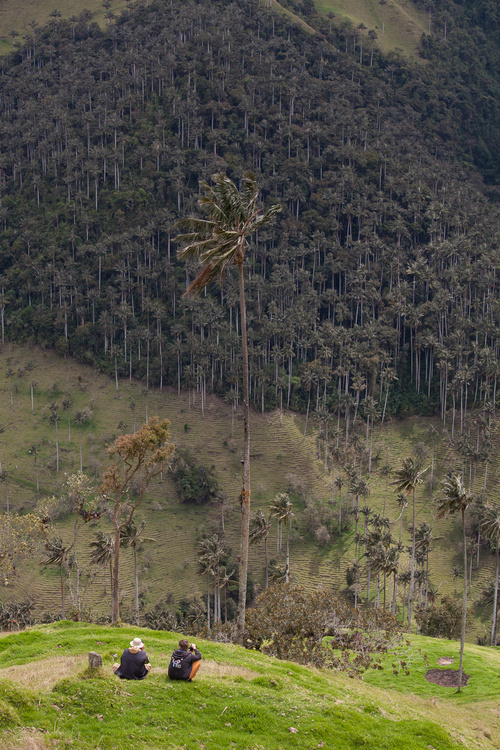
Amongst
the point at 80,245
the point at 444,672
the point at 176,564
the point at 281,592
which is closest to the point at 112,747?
the point at 281,592

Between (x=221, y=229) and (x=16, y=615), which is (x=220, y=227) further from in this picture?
(x=16, y=615)

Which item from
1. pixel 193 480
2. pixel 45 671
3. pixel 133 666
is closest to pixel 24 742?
pixel 133 666

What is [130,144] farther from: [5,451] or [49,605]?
[49,605]

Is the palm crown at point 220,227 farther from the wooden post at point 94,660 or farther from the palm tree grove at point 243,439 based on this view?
the wooden post at point 94,660

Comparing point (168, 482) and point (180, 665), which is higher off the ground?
point (180, 665)

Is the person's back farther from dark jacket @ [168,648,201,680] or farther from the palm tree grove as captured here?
dark jacket @ [168,648,201,680]

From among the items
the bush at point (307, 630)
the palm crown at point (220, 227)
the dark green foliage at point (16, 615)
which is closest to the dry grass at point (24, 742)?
the bush at point (307, 630)
